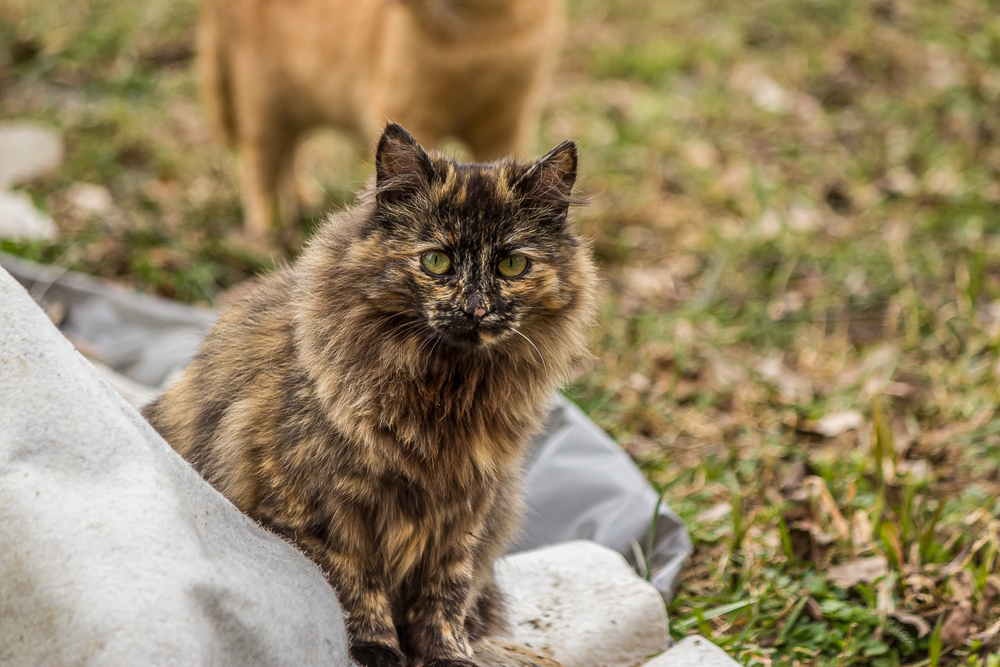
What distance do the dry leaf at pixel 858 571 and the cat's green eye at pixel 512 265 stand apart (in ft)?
4.36

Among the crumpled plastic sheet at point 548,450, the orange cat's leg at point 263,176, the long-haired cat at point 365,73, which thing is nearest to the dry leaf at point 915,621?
the crumpled plastic sheet at point 548,450

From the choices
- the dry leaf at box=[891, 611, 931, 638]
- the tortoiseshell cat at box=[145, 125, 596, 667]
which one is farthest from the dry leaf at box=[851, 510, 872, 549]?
the tortoiseshell cat at box=[145, 125, 596, 667]

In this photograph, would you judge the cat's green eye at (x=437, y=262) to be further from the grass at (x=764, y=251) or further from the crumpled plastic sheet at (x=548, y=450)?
the grass at (x=764, y=251)

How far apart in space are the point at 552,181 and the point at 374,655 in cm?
96

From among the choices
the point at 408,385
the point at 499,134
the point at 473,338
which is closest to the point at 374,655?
the point at 408,385

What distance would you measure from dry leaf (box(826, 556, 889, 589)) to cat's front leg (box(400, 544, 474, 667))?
43.6 inches

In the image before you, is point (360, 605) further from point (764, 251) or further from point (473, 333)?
point (764, 251)

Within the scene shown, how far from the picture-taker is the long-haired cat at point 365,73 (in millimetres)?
3889

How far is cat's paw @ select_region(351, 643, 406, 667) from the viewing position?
165cm

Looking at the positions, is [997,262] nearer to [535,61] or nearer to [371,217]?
[535,61]

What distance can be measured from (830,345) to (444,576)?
96.5 inches

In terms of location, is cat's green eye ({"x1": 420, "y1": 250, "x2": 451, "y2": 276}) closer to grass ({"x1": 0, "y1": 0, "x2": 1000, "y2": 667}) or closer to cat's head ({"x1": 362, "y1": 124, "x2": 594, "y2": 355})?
cat's head ({"x1": 362, "y1": 124, "x2": 594, "y2": 355})

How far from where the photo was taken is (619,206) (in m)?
4.82

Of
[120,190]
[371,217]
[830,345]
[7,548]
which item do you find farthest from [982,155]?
[7,548]
